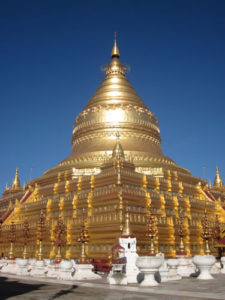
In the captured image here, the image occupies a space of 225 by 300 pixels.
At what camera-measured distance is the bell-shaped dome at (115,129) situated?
41438 millimetres

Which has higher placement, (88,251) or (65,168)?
(65,168)

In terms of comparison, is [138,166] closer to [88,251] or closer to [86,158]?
[86,158]

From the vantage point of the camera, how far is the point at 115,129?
45.7 metres

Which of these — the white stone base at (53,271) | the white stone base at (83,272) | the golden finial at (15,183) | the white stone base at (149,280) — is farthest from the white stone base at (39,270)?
the golden finial at (15,183)

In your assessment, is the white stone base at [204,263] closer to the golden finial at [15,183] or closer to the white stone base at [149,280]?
the white stone base at [149,280]

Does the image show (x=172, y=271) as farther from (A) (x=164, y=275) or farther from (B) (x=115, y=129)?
(B) (x=115, y=129)

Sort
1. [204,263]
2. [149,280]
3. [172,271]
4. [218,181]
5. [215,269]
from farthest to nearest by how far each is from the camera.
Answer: [218,181] < [215,269] < [172,271] < [204,263] < [149,280]

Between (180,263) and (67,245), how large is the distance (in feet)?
39.1

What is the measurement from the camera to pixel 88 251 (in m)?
30.0

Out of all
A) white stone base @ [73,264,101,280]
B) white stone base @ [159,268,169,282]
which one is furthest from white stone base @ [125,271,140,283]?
white stone base @ [73,264,101,280]

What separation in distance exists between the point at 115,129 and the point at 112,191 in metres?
15.7

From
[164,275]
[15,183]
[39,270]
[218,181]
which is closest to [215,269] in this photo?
[164,275]

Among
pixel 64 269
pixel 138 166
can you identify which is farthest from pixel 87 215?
pixel 64 269

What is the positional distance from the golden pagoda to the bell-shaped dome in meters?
0.11
